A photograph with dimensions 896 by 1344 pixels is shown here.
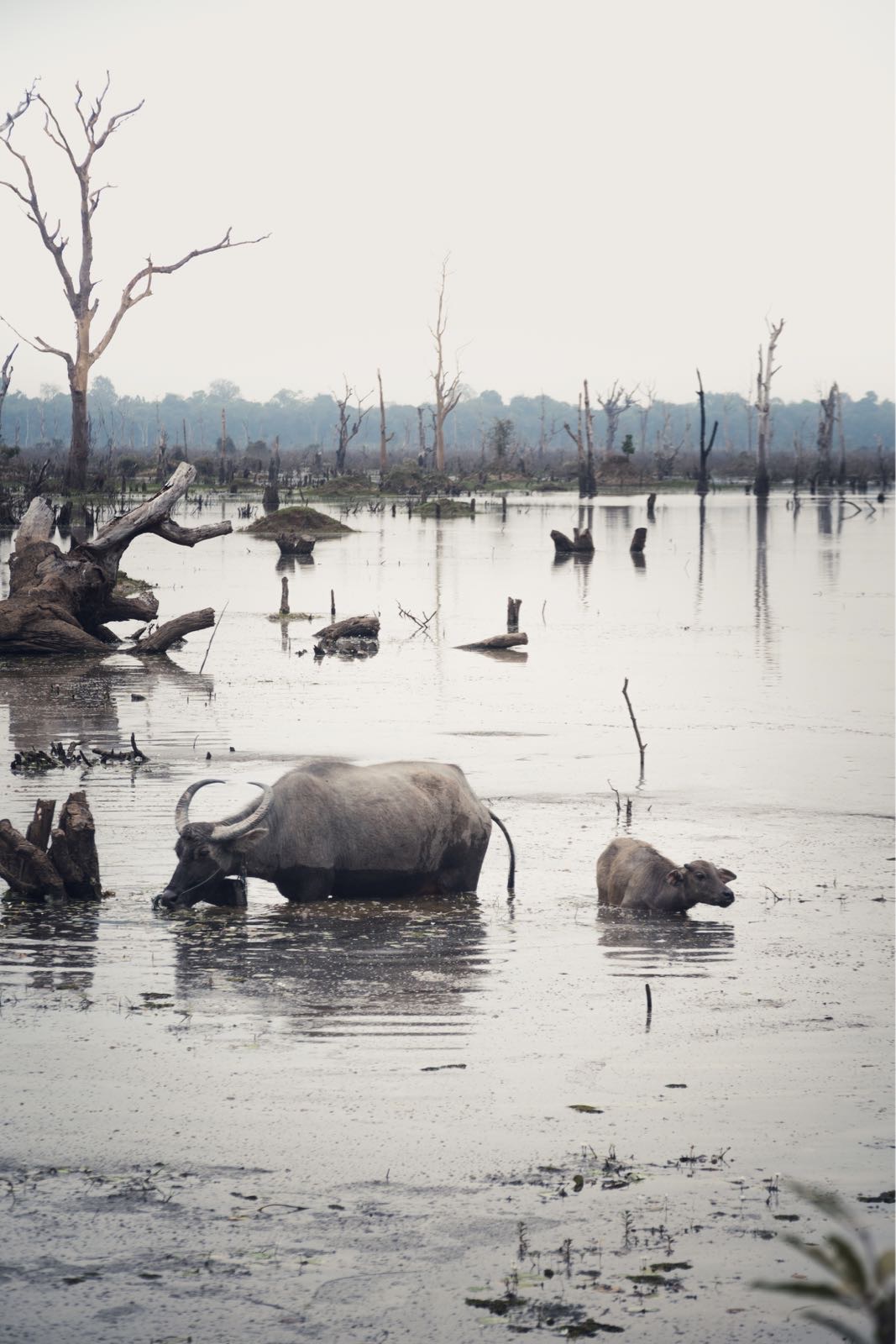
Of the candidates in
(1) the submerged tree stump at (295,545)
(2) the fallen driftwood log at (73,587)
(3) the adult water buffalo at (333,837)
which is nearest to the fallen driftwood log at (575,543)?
(1) the submerged tree stump at (295,545)

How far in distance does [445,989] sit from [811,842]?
464 centimetres

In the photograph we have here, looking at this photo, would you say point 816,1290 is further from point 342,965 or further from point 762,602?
point 762,602

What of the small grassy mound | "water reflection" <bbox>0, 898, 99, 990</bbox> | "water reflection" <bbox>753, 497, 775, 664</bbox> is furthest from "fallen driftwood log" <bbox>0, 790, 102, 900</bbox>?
the small grassy mound

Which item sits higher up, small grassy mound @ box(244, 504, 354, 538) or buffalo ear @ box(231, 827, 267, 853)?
small grassy mound @ box(244, 504, 354, 538)

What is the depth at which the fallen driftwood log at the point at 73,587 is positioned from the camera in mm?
19594

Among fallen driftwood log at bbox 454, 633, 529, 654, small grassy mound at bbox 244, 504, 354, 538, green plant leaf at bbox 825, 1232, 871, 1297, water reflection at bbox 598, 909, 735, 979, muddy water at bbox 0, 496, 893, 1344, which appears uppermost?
small grassy mound at bbox 244, 504, 354, 538

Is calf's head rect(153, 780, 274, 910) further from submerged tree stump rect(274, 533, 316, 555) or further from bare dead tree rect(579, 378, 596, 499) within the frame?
bare dead tree rect(579, 378, 596, 499)

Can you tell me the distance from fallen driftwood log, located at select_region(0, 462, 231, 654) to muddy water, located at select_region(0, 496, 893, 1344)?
→ 13.5ft

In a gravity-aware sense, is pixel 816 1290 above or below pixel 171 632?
above

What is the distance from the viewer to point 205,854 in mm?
8719

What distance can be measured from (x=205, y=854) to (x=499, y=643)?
552 inches

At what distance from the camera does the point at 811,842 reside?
11117 mm

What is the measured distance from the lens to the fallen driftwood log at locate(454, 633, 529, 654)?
22406 millimetres

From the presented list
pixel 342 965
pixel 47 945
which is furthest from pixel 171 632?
pixel 342 965
